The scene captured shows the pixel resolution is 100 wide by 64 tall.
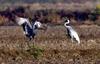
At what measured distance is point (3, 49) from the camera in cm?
1666

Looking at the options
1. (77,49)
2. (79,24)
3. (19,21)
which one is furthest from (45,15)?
(77,49)

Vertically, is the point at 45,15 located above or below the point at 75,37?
below

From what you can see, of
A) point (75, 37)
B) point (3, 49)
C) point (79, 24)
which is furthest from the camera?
point (79, 24)

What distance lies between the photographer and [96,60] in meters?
15.6

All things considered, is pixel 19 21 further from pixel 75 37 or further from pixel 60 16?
pixel 60 16

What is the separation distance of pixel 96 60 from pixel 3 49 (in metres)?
2.87

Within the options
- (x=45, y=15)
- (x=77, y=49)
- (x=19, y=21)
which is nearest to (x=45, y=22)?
(x=45, y=15)

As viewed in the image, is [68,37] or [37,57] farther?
[68,37]

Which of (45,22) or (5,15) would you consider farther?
(5,15)

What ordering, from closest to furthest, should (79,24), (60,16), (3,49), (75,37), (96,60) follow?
(96,60) < (3,49) < (75,37) < (79,24) < (60,16)

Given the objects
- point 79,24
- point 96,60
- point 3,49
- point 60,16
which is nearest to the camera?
point 96,60

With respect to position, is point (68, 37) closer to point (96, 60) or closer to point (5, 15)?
point (96, 60)

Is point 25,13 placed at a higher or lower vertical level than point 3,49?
lower

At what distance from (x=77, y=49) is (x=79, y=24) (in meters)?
15.2
